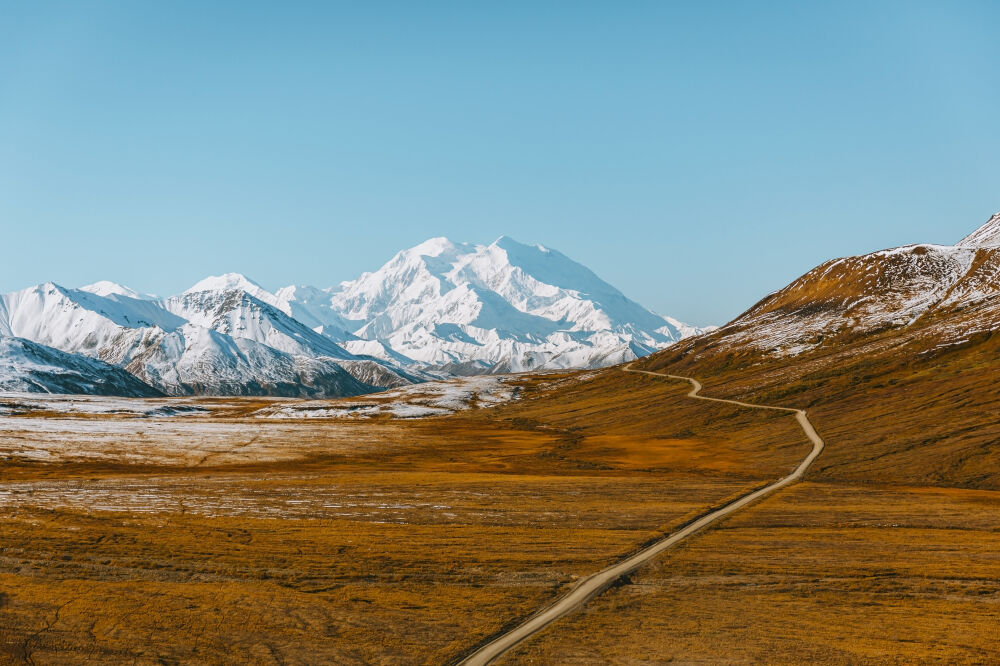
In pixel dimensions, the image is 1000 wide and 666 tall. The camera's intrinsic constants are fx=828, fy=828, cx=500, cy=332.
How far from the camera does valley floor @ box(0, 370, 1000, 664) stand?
40.0 meters

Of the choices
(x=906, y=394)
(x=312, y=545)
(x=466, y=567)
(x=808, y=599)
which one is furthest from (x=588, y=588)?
(x=906, y=394)

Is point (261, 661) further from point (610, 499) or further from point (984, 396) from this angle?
point (984, 396)

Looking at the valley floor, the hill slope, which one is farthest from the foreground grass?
the hill slope

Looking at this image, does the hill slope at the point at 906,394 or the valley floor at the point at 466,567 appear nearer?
the valley floor at the point at 466,567

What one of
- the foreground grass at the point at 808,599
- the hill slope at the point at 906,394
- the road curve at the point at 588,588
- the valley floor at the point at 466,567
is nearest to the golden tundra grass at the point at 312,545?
the valley floor at the point at 466,567

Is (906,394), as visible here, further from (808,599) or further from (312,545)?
(312,545)

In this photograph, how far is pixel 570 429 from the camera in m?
171

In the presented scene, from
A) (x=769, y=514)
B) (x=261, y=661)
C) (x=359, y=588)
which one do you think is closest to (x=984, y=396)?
(x=769, y=514)

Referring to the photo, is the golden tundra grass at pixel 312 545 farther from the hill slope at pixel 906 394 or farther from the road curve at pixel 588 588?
the hill slope at pixel 906 394

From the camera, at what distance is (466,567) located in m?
51.9

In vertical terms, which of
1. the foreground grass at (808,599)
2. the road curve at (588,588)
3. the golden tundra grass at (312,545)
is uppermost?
the golden tundra grass at (312,545)

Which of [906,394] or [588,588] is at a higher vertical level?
[906,394]

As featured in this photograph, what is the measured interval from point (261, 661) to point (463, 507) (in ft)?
109

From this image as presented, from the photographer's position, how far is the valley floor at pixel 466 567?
3997 cm
